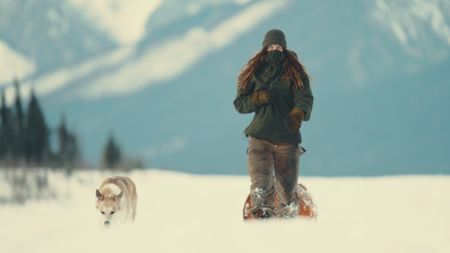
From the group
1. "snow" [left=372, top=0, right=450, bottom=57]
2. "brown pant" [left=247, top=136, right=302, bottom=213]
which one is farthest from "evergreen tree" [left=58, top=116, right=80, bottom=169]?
"snow" [left=372, top=0, right=450, bottom=57]

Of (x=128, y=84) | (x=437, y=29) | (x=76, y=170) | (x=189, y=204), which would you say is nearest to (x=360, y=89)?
(x=437, y=29)

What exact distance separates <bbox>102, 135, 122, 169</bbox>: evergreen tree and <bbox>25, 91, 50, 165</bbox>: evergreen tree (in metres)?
2.22

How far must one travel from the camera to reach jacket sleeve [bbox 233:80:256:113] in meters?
8.84

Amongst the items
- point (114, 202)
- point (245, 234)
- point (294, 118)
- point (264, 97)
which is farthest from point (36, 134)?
point (245, 234)

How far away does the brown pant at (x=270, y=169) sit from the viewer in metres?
8.94

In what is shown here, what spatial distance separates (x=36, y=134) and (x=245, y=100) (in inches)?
1130

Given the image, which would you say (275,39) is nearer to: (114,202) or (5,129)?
(114,202)

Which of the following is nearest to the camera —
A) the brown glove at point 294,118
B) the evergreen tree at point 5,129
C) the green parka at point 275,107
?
the brown glove at point 294,118

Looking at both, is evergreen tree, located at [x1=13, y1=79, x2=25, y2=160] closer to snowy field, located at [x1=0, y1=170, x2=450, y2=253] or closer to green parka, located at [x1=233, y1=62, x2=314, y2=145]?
snowy field, located at [x1=0, y1=170, x2=450, y2=253]

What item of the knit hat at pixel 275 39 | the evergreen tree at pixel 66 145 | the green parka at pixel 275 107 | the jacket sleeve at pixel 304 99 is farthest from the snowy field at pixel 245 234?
the evergreen tree at pixel 66 145

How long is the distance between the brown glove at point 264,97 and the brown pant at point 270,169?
419 mm

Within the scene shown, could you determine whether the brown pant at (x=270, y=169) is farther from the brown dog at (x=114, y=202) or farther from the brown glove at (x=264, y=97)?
the brown dog at (x=114, y=202)

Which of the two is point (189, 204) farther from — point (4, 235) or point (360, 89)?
point (360, 89)

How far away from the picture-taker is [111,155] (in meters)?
36.9
